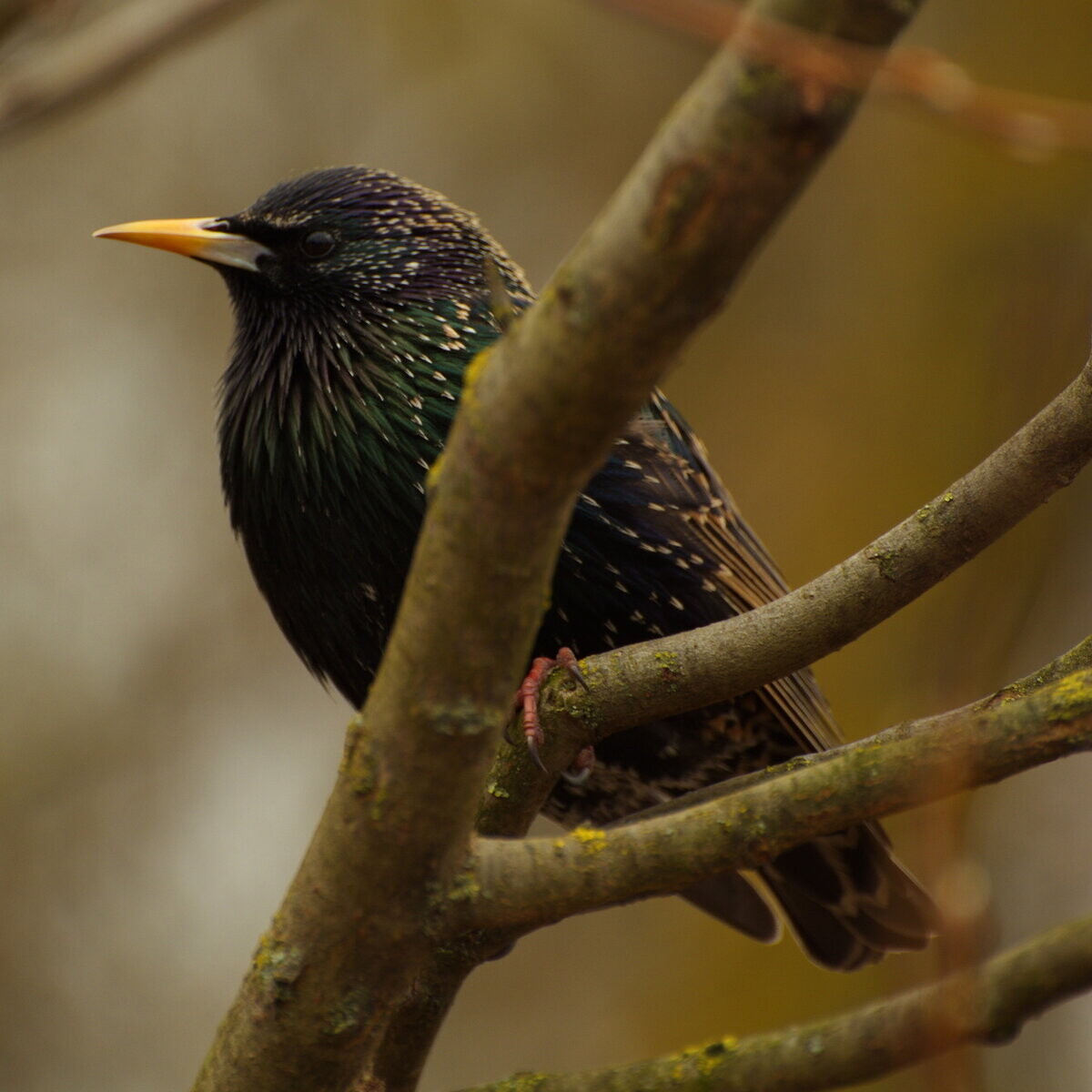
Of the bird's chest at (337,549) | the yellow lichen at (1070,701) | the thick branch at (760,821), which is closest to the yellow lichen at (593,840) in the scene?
the thick branch at (760,821)

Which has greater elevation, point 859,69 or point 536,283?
point 536,283

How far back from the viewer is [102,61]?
7.02 ft

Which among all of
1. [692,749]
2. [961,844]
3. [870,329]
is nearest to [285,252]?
[692,749]

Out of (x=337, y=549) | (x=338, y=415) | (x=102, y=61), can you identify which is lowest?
(x=337, y=549)

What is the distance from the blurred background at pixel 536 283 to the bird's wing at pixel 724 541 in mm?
2093

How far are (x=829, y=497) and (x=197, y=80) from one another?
357 cm

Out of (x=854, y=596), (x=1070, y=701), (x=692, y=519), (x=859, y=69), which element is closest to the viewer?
(x=859, y=69)

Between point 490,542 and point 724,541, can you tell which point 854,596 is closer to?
point 490,542

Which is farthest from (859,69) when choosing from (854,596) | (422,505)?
(422,505)

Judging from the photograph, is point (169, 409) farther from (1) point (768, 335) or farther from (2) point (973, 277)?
(2) point (973, 277)

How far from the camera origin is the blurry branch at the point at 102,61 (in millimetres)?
2098

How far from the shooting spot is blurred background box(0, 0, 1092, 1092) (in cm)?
634

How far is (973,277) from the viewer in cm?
668

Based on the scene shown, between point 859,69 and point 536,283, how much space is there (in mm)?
5834
